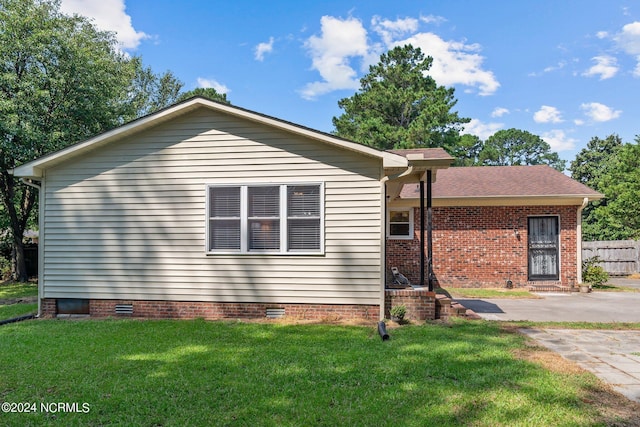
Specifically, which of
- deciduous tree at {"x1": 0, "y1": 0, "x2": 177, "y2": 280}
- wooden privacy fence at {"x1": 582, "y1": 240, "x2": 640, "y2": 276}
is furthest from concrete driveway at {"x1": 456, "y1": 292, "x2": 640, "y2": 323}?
deciduous tree at {"x1": 0, "y1": 0, "x2": 177, "y2": 280}

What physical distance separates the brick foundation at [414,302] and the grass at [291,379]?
692 mm

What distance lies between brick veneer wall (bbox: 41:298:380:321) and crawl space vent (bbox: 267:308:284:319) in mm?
63

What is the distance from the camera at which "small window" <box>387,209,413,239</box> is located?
11523 mm

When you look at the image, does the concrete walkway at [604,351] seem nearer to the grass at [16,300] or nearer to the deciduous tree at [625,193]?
the grass at [16,300]

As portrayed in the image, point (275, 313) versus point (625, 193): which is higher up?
point (625, 193)

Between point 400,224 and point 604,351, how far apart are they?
7.00 meters

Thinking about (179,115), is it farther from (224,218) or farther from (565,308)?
(565,308)

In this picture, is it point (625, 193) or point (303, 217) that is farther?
point (625, 193)

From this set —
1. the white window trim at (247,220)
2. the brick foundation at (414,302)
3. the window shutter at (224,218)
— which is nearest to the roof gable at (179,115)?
the white window trim at (247,220)

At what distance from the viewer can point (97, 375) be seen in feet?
13.0

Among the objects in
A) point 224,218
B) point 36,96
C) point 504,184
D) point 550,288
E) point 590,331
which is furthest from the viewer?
point 504,184

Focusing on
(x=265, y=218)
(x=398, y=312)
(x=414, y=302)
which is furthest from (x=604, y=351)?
(x=265, y=218)

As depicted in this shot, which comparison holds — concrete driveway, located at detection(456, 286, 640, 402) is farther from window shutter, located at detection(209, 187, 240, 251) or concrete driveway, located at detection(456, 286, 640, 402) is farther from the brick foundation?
window shutter, located at detection(209, 187, 240, 251)

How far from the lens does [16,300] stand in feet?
29.8
